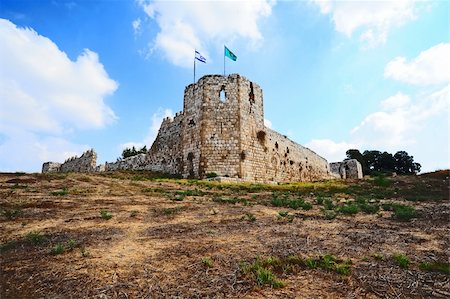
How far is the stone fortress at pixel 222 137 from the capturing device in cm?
2300

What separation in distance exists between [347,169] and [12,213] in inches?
1958

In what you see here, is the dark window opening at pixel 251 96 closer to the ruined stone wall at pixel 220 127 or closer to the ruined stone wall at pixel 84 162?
the ruined stone wall at pixel 220 127

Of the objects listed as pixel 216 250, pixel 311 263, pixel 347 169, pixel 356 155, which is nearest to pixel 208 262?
pixel 216 250

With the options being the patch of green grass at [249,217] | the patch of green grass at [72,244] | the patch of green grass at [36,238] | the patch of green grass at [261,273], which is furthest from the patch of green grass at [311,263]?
the patch of green grass at [36,238]

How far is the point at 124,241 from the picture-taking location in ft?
21.8

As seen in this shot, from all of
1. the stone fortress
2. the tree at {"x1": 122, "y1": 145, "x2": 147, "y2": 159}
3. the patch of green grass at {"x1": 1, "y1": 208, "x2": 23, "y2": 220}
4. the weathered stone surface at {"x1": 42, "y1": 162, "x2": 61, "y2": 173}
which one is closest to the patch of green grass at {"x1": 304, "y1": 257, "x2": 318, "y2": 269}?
the patch of green grass at {"x1": 1, "y1": 208, "x2": 23, "y2": 220}

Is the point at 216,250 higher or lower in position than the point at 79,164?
lower

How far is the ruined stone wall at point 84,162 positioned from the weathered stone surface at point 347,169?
116ft

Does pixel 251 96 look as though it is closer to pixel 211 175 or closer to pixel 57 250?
pixel 211 175

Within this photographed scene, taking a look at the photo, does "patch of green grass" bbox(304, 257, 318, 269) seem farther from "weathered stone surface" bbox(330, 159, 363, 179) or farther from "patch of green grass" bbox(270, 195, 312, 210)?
"weathered stone surface" bbox(330, 159, 363, 179)

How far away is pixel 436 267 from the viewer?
5.23 m

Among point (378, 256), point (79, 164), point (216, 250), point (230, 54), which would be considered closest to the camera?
point (378, 256)

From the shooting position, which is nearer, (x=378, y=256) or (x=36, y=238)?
(x=378, y=256)

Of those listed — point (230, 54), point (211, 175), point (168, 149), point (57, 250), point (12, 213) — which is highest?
point (230, 54)
